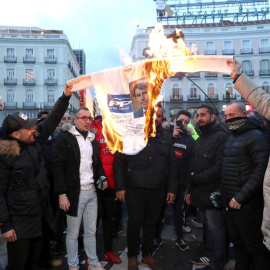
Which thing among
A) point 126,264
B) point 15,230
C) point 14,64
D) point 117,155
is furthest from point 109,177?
point 14,64

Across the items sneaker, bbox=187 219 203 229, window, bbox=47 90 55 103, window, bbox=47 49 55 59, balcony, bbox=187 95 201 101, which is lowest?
sneaker, bbox=187 219 203 229

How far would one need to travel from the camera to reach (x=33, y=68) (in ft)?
154

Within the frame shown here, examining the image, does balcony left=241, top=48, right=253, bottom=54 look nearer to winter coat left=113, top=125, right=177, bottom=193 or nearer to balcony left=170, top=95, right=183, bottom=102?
balcony left=170, top=95, right=183, bottom=102

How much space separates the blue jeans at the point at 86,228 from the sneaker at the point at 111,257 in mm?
423

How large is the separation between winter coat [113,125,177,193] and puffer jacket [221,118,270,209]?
900 millimetres

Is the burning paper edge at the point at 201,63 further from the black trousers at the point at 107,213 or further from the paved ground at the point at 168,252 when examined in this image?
the paved ground at the point at 168,252

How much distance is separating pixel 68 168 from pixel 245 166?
85.5 inches

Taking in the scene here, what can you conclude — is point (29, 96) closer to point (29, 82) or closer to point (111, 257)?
point (29, 82)

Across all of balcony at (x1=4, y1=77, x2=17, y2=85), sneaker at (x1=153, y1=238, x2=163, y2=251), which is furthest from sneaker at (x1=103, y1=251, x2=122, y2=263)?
balcony at (x1=4, y1=77, x2=17, y2=85)

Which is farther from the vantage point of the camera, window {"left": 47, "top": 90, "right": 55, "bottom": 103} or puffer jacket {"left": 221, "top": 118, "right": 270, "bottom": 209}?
window {"left": 47, "top": 90, "right": 55, "bottom": 103}

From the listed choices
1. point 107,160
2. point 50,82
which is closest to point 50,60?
point 50,82

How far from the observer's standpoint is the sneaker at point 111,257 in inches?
168

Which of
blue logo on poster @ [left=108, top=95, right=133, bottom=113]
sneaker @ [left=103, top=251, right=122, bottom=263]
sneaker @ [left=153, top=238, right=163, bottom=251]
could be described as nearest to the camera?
blue logo on poster @ [left=108, top=95, right=133, bottom=113]

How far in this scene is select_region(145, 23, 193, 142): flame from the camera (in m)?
3.55
